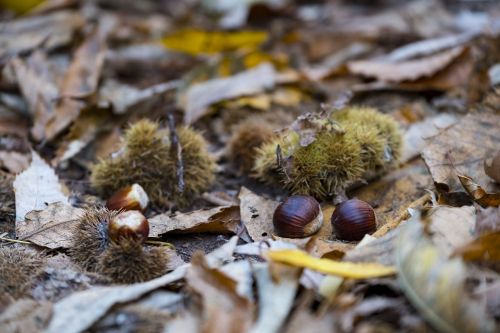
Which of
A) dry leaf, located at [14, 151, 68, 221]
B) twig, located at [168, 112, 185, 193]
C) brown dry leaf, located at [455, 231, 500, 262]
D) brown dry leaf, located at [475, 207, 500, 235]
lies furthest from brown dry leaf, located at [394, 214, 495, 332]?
dry leaf, located at [14, 151, 68, 221]

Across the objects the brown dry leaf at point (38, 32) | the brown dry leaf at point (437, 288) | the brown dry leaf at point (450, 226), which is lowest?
the brown dry leaf at point (450, 226)

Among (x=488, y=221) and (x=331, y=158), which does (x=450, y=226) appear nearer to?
(x=488, y=221)

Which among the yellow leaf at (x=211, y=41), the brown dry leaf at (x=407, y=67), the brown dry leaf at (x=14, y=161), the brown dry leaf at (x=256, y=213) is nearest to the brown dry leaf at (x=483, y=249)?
the brown dry leaf at (x=256, y=213)

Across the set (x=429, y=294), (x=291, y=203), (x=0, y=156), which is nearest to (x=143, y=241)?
(x=291, y=203)

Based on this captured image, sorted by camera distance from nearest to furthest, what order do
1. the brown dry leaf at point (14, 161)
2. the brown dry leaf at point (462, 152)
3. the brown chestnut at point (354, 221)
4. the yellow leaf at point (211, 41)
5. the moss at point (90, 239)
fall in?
the moss at point (90, 239) < the brown chestnut at point (354, 221) < the brown dry leaf at point (462, 152) < the brown dry leaf at point (14, 161) < the yellow leaf at point (211, 41)

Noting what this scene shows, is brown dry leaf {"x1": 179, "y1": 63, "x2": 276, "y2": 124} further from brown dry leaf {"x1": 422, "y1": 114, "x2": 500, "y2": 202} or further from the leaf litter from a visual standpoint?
brown dry leaf {"x1": 422, "y1": 114, "x2": 500, "y2": 202}

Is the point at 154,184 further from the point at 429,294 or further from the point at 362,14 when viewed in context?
the point at 362,14

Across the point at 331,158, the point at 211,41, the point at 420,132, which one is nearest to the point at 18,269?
the point at 331,158

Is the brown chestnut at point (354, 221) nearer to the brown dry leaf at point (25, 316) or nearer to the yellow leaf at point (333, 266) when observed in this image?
the yellow leaf at point (333, 266)
